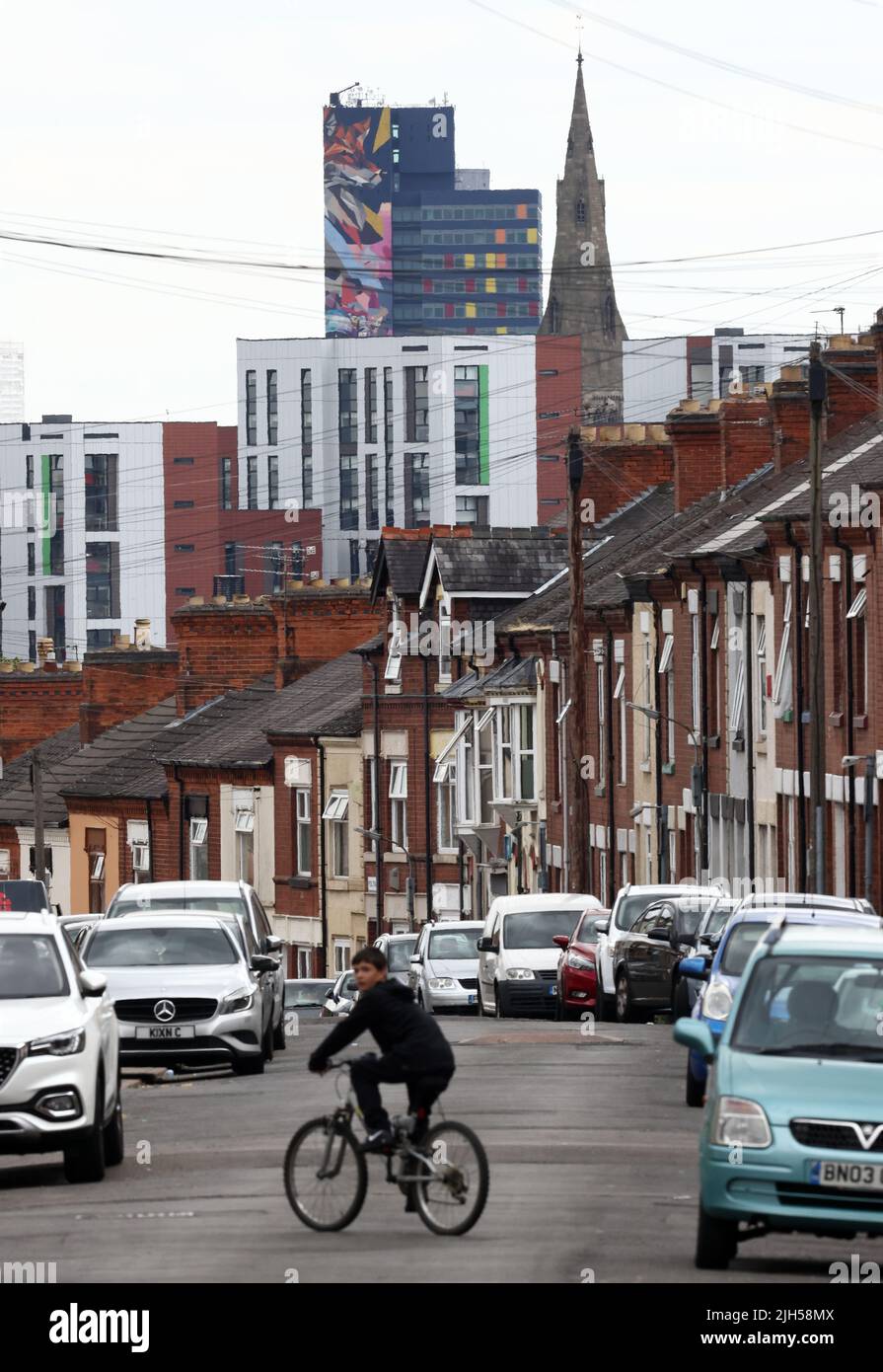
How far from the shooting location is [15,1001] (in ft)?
54.9

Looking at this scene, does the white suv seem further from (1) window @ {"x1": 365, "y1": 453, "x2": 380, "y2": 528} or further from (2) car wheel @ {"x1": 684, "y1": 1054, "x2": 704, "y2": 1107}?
(1) window @ {"x1": 365, "y1": 453, "x2": 380, "y2": 528}

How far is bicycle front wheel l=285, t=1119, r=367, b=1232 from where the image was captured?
13539mm

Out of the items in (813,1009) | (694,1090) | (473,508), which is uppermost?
A: (473,508)

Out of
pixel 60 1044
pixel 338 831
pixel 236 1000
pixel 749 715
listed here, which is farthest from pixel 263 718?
pixel 60 1044

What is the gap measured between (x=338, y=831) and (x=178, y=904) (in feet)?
122

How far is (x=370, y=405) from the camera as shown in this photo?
16962 centimetres

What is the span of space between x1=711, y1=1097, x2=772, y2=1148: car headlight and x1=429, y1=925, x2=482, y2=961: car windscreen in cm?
3178

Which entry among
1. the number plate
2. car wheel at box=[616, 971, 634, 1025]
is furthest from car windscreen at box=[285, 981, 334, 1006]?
the number plate

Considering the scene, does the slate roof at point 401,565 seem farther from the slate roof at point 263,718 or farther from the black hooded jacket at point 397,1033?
the black hooded jacket at point 397,1033

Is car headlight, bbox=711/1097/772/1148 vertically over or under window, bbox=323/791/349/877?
over

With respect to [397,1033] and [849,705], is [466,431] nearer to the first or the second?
[849,705]

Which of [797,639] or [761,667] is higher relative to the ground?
[797,639]
